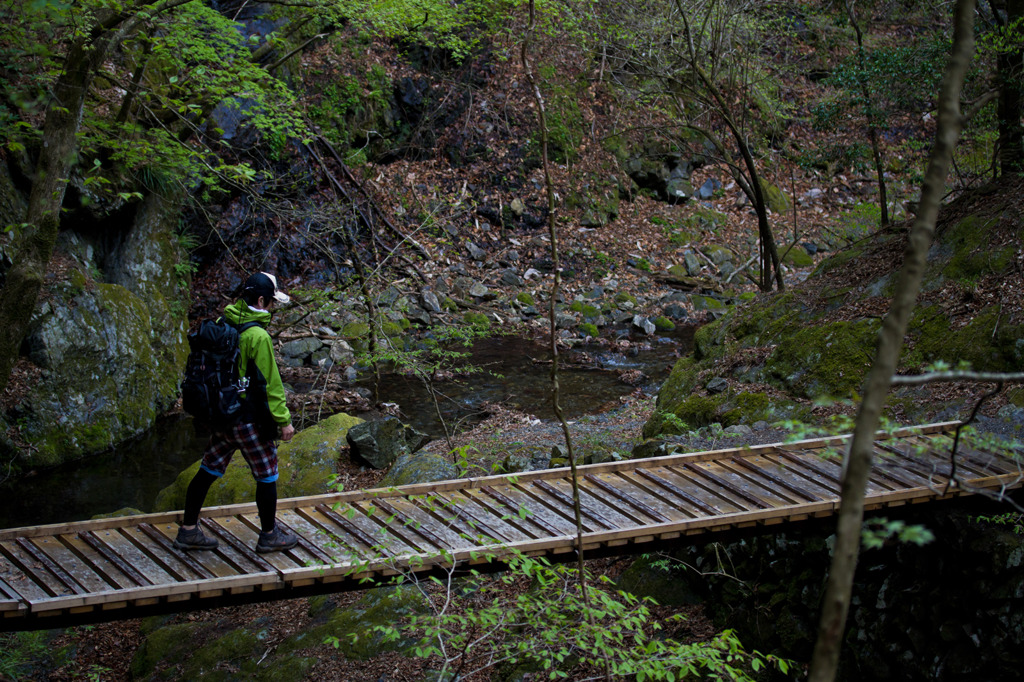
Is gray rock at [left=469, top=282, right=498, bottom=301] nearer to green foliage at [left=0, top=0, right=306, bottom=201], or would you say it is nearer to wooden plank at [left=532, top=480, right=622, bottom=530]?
green foliage at [left=0, top=0, right=306, bottom=201]

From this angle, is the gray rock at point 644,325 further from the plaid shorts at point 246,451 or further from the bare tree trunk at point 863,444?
the bare tree trunk at point 863,444

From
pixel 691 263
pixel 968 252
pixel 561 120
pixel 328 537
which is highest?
pixel 561 120

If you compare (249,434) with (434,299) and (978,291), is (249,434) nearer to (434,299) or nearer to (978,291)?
(978,291)

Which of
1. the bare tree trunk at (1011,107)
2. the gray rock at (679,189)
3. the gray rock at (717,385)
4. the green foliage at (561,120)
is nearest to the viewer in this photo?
the bare tree trunk at (1011,107)

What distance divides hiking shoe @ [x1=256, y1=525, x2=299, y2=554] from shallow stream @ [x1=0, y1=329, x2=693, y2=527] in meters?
2.86

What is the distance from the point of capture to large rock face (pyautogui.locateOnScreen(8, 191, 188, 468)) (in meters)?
9.84

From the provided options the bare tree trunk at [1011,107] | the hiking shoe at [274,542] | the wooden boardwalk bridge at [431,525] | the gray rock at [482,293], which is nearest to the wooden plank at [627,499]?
the wooden boardwalk bridge at [431,525]

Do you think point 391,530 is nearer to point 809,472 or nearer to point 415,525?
point 415,525

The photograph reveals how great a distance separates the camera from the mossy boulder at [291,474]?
7.58 meters

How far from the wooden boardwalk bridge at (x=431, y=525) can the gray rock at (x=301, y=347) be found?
8312mm

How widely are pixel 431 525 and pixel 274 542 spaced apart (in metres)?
1.04

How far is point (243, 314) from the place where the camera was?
14.0 feet

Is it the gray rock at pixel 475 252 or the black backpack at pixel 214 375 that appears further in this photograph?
the gray rock at pixel 475 252

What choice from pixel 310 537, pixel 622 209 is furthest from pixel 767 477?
pixel 622 209
